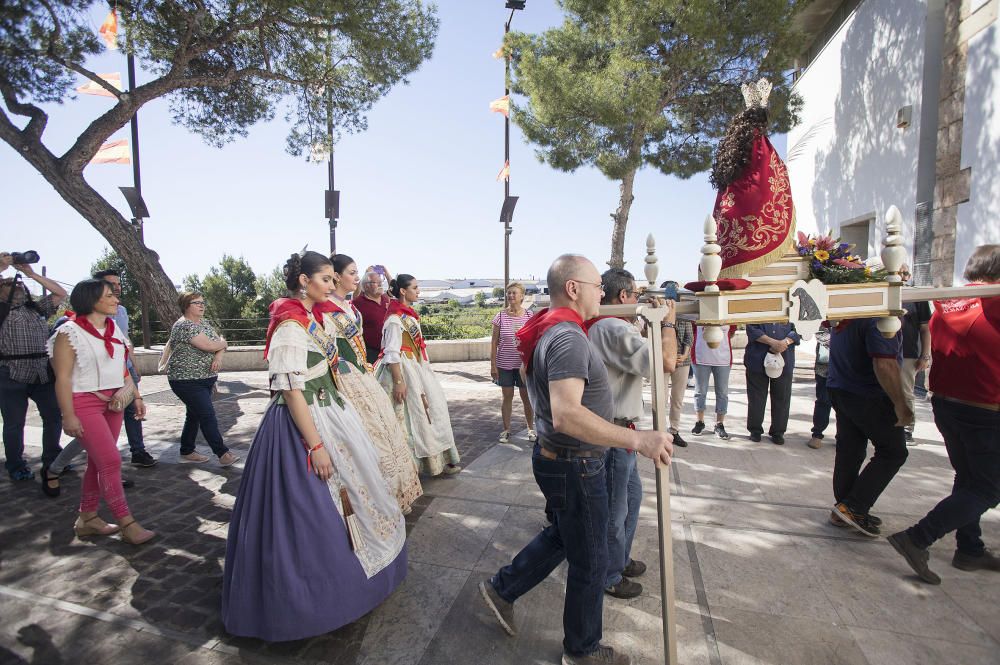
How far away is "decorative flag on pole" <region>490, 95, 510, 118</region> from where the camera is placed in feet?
43.9

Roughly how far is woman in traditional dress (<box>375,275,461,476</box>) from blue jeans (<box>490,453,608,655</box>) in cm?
243

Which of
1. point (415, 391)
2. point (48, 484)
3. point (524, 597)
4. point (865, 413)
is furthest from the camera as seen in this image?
point (415, 391)

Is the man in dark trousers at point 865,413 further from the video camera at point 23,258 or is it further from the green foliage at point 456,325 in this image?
the green foliage at point 456,325

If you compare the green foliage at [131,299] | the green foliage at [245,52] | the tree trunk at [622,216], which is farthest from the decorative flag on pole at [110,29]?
the tree trunk at [622,216]

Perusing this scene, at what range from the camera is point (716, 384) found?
19.2ft

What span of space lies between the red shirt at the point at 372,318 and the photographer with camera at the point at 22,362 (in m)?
2.72

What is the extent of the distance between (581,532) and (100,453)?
330 cm

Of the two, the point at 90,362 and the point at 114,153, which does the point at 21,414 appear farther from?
the point at 114,153

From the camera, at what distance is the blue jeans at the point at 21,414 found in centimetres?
436

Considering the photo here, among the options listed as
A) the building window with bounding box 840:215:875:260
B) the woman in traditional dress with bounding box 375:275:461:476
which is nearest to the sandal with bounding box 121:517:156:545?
the woman in traditional dress with bounding box 375:275:461:476

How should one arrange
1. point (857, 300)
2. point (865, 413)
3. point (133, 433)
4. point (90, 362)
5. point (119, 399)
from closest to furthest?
point (857, 300) < point (865, 413) < point (90, 362) < point (119, 399) < point (133, 433)

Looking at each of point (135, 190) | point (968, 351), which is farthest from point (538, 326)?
point (135, 190)

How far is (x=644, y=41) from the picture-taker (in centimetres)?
988

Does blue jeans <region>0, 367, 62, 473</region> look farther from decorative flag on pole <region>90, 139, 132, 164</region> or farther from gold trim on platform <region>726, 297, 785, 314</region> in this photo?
decorative flag on pole <region>90, 139, 132, 164</region>
